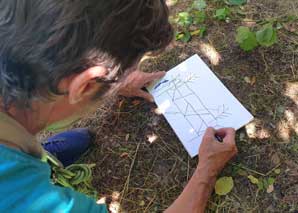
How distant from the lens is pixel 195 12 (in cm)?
213

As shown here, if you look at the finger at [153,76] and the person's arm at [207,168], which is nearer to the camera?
the person's arm at [207,168]

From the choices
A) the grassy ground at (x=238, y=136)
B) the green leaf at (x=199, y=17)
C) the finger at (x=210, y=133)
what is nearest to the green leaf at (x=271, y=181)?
the grassy ground at (x=238, y=136)

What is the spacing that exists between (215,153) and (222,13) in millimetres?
722

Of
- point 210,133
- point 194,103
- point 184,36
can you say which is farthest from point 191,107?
point 184,36

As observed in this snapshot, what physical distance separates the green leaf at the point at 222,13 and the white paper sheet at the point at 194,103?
238 mm

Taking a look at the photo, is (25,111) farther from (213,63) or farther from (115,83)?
(213,63)

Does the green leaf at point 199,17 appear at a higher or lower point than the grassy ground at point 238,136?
higher

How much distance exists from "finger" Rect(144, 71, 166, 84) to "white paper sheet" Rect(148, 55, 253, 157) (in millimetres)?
19

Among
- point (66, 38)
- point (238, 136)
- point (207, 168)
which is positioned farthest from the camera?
point (238, 136)

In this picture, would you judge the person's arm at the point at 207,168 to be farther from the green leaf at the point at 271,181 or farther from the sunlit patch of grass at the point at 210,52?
the sunlit patch of grass at the point at 210,52

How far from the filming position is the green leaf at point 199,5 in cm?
213

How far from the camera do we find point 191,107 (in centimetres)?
184

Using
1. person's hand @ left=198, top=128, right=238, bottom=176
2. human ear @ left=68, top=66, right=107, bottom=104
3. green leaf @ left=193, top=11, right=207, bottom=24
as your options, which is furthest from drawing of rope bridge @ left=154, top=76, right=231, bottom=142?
human ear @ left=68, top=66, right=107, bottom=104

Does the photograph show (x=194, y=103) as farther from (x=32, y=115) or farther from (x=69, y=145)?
(x=32, y=115)
